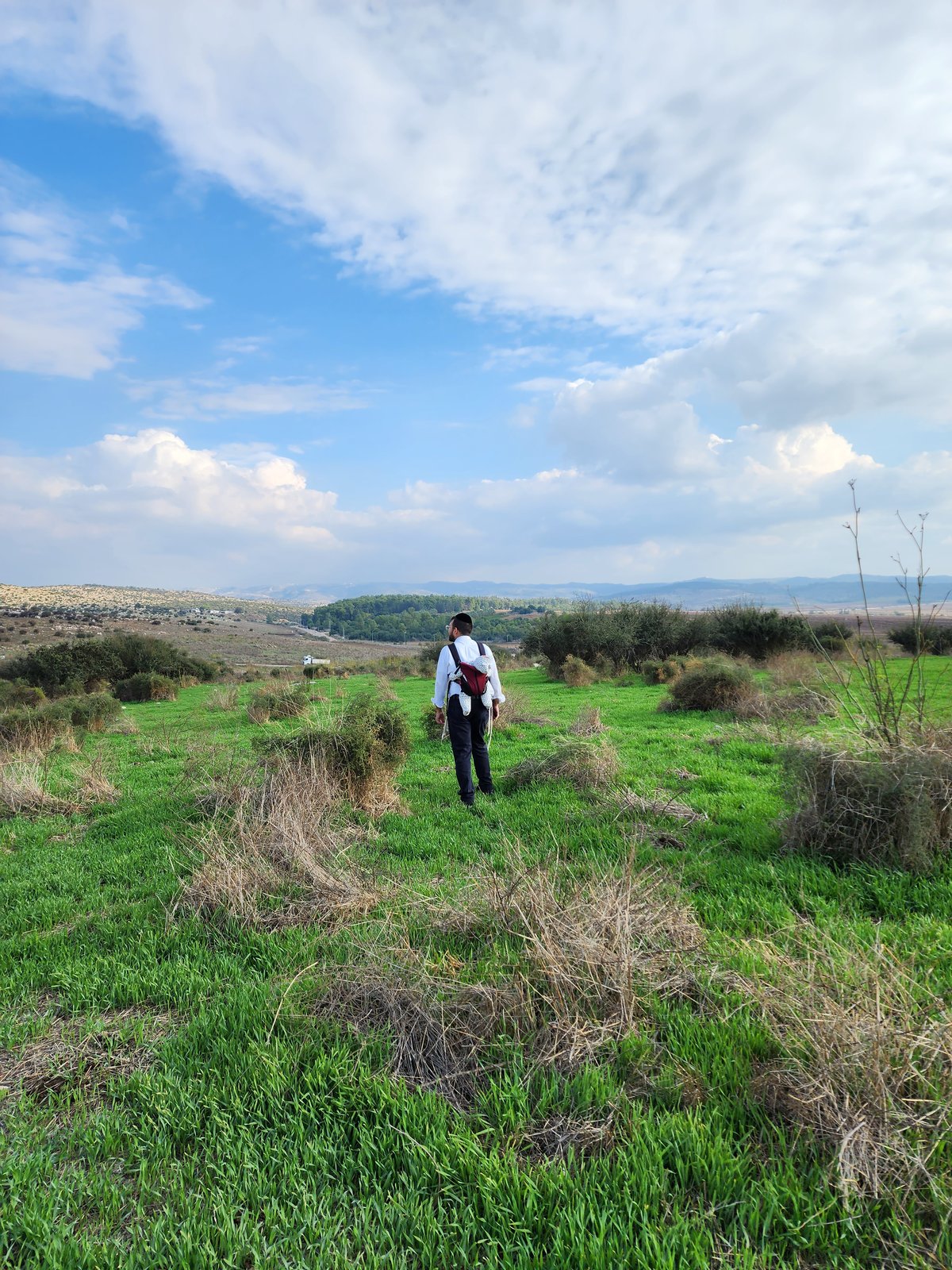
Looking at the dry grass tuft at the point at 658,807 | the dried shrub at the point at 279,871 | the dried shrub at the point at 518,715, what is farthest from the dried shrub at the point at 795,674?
the dried shrub at the point at 279,871

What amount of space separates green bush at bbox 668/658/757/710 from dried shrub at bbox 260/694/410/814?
9994 millimetres

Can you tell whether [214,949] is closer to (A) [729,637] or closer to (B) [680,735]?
(B) [680,735]

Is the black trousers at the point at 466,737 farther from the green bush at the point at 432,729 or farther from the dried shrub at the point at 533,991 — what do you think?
the green bush at the point at 432,729

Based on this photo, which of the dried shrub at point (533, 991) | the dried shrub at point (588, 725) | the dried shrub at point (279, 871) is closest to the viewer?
the dried shrub at point (533, 991)

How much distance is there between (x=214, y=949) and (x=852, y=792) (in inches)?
213

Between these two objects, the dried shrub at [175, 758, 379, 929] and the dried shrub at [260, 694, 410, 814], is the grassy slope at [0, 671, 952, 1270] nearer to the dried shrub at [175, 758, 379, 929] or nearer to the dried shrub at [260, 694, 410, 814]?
the dried shrub at [175, 758, 379, 929]

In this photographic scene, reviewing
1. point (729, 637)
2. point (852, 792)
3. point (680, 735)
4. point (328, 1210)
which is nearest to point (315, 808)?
point (328, 1210)

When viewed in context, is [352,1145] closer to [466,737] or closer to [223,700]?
[466,737]

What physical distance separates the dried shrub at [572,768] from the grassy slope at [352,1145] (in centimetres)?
327

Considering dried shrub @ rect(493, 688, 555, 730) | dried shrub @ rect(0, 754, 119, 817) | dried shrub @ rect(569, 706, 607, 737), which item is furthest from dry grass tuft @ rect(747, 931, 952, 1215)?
dried shrub @ rect(493, 688, 555, 730)

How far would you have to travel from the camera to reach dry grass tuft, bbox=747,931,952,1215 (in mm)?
2111

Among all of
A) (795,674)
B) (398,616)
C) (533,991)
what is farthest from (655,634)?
(398,616)

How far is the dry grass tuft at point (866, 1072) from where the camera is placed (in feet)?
6.93

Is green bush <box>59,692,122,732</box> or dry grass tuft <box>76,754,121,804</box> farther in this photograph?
green bush <box>59,692,122,732</box>
